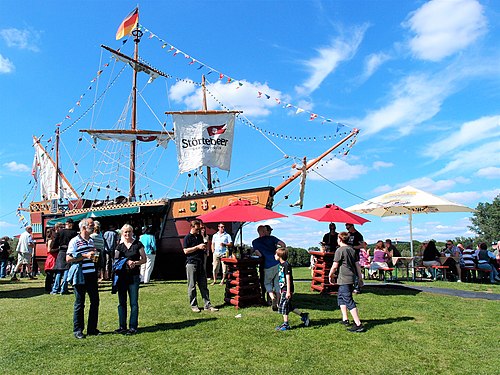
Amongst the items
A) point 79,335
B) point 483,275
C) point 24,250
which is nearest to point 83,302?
point 79,335

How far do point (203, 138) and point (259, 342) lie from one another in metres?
18.8

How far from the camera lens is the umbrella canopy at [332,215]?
9.80m

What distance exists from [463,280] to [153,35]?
20.5 meters

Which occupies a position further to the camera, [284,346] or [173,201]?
[173,201]

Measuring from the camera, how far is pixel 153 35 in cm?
2409

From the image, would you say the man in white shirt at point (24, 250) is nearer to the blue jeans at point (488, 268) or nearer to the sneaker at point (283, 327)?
the sneaker at point (283, 327)

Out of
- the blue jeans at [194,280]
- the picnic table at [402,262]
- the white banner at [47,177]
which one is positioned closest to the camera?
the blue jeans at [194,280]

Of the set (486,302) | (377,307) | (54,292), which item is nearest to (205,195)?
(54,292)

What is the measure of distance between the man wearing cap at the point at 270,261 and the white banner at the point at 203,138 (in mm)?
16157

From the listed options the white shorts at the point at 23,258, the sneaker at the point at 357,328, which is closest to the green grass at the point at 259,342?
the sneaker at the point at 357,328

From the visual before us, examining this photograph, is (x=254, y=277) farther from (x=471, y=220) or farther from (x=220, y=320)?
(x=471, y=220)

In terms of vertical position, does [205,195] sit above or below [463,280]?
above

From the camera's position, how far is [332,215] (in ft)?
32.6

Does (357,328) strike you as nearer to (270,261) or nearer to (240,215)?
Answer: (270,261)
